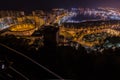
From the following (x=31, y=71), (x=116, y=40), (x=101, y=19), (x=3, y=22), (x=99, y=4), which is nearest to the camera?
(x=31, y=71)

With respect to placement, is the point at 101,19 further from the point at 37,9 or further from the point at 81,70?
the point at 81,70

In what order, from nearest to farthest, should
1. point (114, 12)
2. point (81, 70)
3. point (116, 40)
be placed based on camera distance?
point (81, 70), point (116, 40), point (114, 12)

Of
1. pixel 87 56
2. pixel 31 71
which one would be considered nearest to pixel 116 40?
pixel 87 56

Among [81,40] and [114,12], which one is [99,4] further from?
[81,40]

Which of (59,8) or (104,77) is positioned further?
(59,8)

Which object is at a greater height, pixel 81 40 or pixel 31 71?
pixel 31 71

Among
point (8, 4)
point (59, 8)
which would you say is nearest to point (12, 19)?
point (8, 4)
